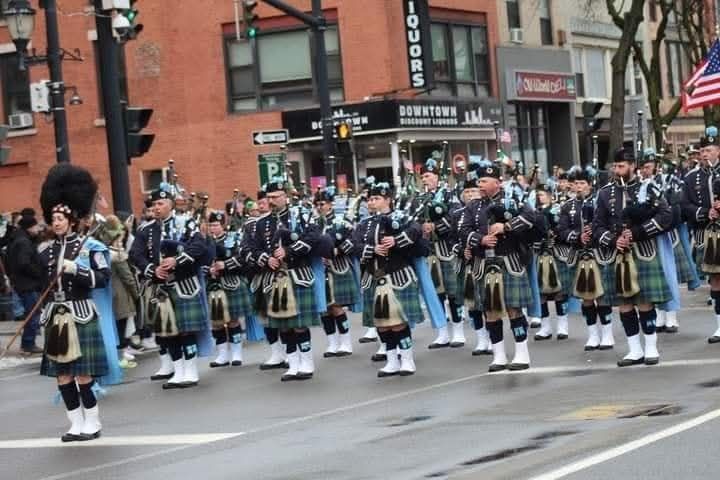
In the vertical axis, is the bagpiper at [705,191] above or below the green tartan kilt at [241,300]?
above

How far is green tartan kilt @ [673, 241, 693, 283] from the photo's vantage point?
1753 centimetres

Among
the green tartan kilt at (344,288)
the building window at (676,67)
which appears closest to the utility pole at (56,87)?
the green tartan kilt at (344,288)

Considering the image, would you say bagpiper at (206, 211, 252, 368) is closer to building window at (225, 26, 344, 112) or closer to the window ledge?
building window at (225, 26, 344, 112)

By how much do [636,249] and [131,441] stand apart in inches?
197

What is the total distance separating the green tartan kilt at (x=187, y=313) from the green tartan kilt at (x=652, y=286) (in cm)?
409

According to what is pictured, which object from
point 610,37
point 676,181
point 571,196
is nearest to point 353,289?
point 571,196

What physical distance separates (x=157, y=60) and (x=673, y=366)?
26.3 meters

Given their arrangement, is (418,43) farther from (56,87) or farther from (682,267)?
(682,267)

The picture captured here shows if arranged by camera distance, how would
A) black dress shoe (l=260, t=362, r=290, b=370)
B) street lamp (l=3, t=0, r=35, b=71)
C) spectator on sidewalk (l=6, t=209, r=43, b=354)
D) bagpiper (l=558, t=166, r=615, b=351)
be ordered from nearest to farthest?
bagpiper (l=558, t=166, r=615, b=351), black dress shoe (l=260, t=362, r=290, b=370), spectator on sidewalk (l=6, t=209, r=43, b=354), street lamp (l=3, t=0, r=35, b=71)

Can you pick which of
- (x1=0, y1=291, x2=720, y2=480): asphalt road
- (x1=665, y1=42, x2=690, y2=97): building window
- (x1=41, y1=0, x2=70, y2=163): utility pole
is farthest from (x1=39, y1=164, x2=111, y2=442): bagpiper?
(x1=665, y1=42, x2=690, y2=97): building window

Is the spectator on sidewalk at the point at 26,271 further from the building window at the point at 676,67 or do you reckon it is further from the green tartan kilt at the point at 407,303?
the building window at the point at 676,67

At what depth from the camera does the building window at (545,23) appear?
144 feet

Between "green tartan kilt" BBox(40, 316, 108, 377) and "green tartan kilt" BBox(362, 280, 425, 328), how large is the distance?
3.39 metres

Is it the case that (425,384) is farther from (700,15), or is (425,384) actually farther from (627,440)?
(700,15)
